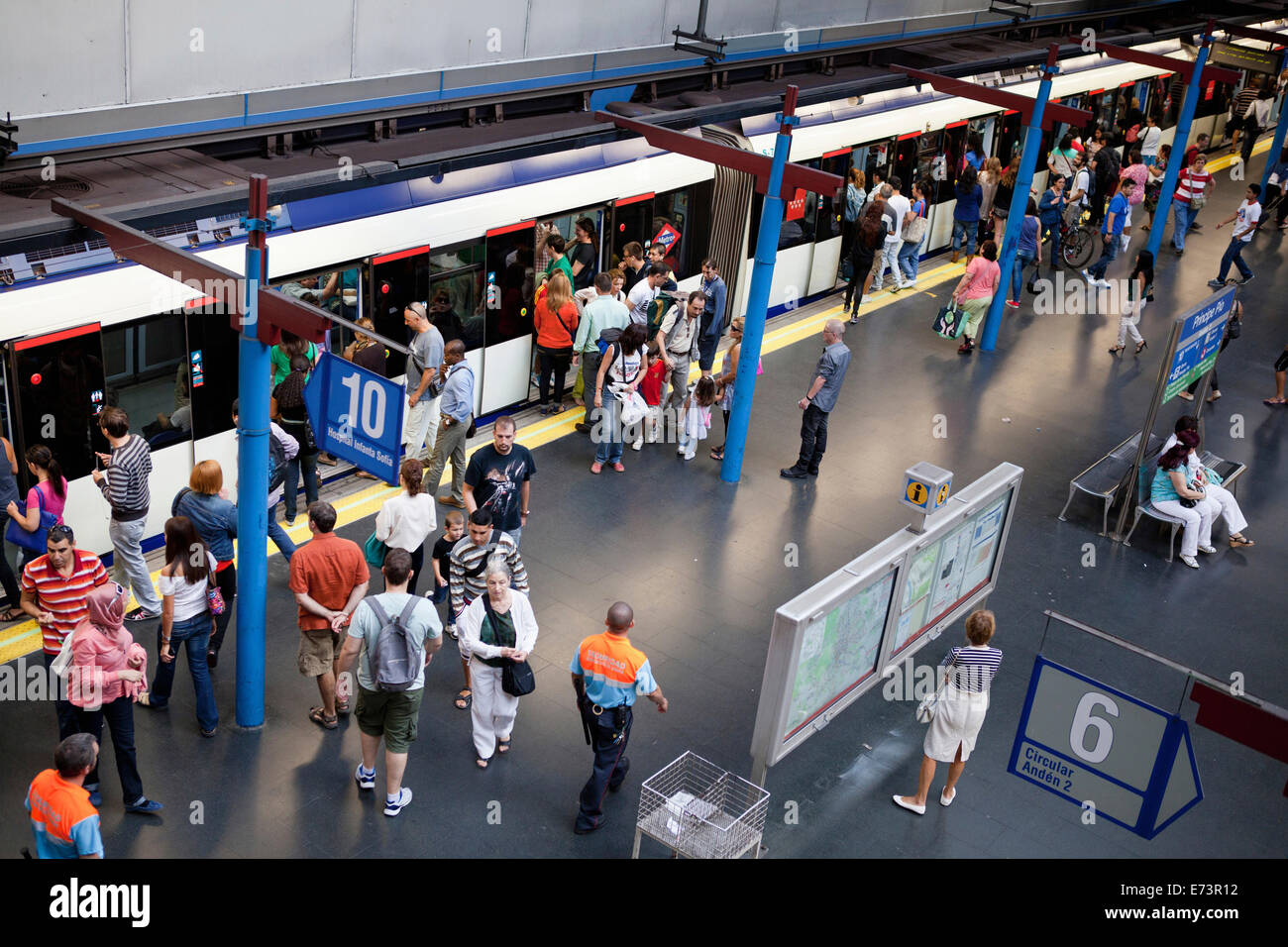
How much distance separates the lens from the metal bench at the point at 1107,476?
12.2m

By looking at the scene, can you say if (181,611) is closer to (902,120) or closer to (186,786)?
(186,786)

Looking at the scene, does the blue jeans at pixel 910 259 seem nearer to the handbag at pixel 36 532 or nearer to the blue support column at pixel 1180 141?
the blue support column at pixel 1180 141

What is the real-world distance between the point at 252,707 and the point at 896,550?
4.20 m

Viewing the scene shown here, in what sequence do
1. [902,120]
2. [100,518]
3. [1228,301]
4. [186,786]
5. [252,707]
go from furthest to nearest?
1. [902,120]
2. [1228,301]
3. [100,518]
4. [252,707]
5. [186,786]

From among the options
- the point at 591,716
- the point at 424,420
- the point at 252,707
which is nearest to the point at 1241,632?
the point at 591,716

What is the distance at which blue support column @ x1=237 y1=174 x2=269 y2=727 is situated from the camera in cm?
714

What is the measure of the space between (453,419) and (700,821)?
4.71 meters

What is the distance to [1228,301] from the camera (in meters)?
12.8

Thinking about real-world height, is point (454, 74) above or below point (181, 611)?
above

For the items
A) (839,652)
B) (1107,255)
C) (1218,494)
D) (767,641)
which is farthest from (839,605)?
(1107,255)

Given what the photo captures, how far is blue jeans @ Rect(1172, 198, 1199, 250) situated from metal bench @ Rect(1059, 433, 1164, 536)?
28.7ft

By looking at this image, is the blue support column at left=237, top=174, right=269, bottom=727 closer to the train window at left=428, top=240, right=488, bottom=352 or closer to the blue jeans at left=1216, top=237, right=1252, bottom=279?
the train window at left=428, top=240, right=488, bottom=352

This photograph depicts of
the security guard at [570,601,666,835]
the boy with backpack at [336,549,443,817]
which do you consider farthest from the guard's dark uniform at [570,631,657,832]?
the boy with backpack at [336,549,443,817]

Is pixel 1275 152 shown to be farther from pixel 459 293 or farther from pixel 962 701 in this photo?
pixel 962 701
